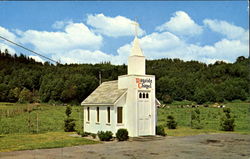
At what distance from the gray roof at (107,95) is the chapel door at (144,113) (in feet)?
4.53

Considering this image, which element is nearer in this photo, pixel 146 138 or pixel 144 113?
pixel 146 138

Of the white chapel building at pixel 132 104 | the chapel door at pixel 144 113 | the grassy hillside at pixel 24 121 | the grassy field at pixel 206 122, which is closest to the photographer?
the white chapel building at pixel 132 104

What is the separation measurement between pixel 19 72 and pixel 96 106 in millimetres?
31503

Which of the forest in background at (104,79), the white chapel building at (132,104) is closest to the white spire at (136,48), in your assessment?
the white chapel building at (132,104)

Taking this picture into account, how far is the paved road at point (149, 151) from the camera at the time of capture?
47.1 ft

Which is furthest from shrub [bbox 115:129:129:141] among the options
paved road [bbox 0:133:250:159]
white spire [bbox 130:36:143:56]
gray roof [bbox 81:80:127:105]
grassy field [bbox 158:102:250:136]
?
white spire [bbox 130:36:143:56]

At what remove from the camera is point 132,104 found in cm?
2100

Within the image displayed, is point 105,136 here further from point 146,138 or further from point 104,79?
point 104,79

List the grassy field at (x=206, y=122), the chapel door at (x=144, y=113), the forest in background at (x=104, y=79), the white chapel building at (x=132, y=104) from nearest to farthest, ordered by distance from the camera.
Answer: the white chapel building at (x=132, y=104) < the chapel door at (x=144, y=113) < the grassy field at (x=206, y=122) < the forest in background at (x=104, y=79)

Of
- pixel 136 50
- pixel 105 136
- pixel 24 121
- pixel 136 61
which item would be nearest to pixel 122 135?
pixel 105 136

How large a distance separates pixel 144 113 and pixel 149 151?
5797mm

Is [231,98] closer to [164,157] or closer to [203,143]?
[203,143]

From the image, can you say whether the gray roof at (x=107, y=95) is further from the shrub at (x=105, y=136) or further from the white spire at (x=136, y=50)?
the white spire at (x=136, y=50)

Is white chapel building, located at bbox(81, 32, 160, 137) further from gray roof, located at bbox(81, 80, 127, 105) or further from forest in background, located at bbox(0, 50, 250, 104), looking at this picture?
forest in background, located at bbox(0, 50, 250, 104)
